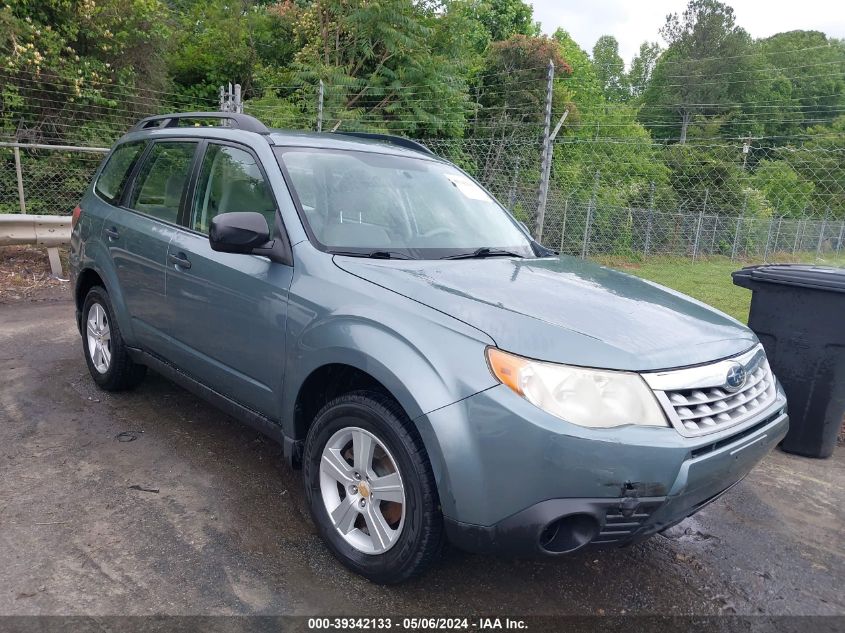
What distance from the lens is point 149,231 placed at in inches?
151

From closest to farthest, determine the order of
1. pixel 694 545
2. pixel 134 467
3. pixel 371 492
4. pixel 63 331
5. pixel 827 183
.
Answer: pixel 371 492, pixel 694 545, pixel 134 467, pixel 63 331, pixel 827 183

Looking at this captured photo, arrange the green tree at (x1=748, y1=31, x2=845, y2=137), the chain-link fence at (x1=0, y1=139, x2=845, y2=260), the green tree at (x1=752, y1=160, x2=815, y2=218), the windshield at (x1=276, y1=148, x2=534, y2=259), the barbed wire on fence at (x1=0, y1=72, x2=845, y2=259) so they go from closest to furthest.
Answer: the windshield at (x1=276, y1=148, x2=534, y2=259) → the chain-link fence at (x1=0, y1=139, x2=845, y2=260) → the barbed wire on fence at (x1=0, y1=72, x2=845, y2=259) → the green tree at (x1=752, y1=160, x2=815, y2=218) → the green tree at (x1=748, y1=31, x2=845, y2=137)

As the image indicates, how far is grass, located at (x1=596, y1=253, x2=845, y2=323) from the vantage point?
1045cm

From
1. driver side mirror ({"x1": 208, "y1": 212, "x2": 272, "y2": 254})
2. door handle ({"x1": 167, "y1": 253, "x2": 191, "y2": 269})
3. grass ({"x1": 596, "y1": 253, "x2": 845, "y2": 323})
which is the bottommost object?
grass ({"x1": 596, "y1": 253, "x2": 845, "y2": 323})

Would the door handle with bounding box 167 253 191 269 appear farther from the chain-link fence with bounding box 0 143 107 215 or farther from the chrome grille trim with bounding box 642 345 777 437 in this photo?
the chain-link fence with bounding box 0 143 107 215

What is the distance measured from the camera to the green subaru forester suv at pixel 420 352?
2119 millimetres

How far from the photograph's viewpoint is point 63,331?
6.23 m

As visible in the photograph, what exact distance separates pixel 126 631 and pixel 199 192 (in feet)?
7.34

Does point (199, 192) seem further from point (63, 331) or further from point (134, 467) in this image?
point (63, 331)

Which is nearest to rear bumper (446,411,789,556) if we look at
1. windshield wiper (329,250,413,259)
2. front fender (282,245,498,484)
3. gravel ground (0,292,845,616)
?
front fender (282,245,498,484)

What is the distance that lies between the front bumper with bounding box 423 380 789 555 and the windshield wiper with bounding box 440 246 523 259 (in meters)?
1.14

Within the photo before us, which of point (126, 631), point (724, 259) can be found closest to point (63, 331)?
point (126, 631)

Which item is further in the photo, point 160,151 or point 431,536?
point 160,151

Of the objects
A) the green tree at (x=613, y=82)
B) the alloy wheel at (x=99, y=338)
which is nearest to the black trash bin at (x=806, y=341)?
the alloy wheel at (x=99, y=338)
